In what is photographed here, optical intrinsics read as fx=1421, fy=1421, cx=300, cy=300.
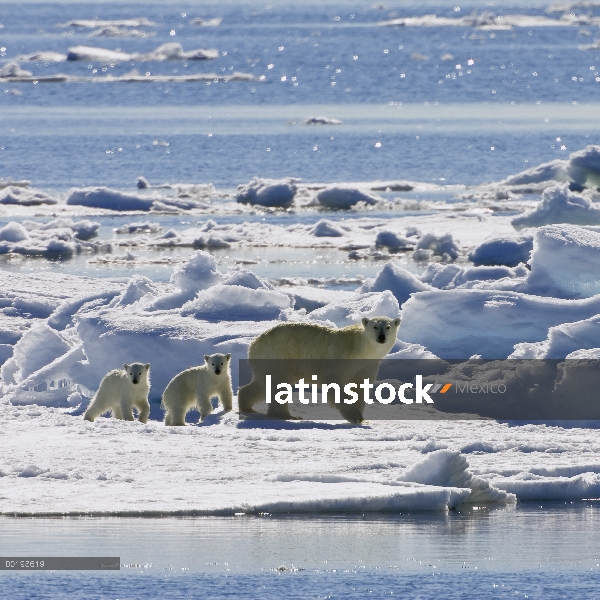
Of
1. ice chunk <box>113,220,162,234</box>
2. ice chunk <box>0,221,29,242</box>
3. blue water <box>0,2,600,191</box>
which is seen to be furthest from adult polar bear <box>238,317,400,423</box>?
blue water <box>0,2,600,191</box>

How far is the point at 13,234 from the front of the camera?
20.6 meters

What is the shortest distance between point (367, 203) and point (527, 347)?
1409 centimetres

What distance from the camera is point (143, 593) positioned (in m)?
6.20

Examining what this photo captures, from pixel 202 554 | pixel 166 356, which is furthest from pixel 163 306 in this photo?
pixel 202 554

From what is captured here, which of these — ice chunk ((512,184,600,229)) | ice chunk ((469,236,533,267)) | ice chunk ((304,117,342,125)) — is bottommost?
ice chunk ((469,236,533,267))

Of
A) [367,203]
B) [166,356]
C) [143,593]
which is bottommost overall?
[143,593]

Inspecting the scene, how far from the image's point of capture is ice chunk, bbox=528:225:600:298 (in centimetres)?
1266

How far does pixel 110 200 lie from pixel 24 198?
1702 mm

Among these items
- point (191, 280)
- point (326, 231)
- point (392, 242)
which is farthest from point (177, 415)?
point (326, 231)

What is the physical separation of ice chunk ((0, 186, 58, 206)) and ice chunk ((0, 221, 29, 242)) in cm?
442

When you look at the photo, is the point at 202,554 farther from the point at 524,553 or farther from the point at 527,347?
the point at 527,347

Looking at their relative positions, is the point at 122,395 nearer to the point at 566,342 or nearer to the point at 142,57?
the point at 566,342

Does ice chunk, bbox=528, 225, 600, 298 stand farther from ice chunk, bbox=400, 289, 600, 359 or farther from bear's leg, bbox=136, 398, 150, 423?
bear's leg, bbox=136, 398, 150, 423

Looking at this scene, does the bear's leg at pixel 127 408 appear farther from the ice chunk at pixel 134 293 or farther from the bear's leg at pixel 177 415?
the ice chunk at pixel 134 293
